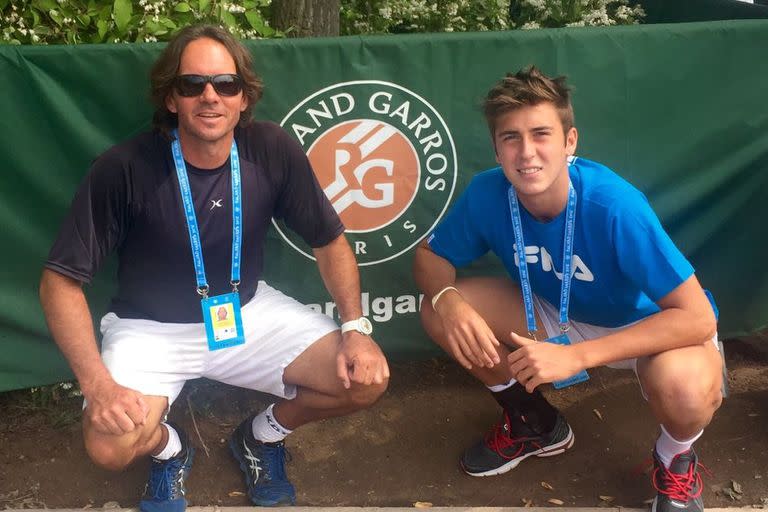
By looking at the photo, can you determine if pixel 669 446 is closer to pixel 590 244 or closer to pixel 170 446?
pixel 590 244

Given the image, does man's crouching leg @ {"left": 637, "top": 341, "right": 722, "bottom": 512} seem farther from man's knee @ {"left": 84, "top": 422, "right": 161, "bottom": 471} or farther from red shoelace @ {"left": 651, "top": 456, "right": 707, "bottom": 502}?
man's knee @ {"left": 84, "top": 422, "right": 161, "bottom": 471}

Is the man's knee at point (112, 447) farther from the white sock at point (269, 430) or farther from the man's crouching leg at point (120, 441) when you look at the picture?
the white sock at point (269, 430)

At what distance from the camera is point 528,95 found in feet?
9.74

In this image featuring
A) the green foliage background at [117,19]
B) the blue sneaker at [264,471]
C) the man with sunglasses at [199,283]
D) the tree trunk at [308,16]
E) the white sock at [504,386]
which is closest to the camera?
the man with sunglasses at [199,283]

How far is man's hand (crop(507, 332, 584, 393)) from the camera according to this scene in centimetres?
292

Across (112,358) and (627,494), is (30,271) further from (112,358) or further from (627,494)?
(627,494)

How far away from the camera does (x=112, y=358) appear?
3051 mm

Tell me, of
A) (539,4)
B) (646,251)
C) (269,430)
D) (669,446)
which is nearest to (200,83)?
(269,430)

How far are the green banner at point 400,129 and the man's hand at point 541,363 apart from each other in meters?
0.91

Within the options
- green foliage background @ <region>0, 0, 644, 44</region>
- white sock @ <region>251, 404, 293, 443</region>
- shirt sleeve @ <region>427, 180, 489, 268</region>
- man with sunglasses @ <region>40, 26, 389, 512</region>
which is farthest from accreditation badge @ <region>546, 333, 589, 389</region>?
green foliage background @ <region>0, 0, 644, 44</region>

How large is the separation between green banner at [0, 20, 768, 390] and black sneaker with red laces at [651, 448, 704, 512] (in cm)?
108

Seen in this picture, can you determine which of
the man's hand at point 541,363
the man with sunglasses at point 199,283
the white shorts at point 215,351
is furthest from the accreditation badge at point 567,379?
the white shorts at point 215,351

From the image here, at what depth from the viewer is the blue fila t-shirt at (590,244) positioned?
2908 mm

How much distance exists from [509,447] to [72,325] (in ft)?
5.57
